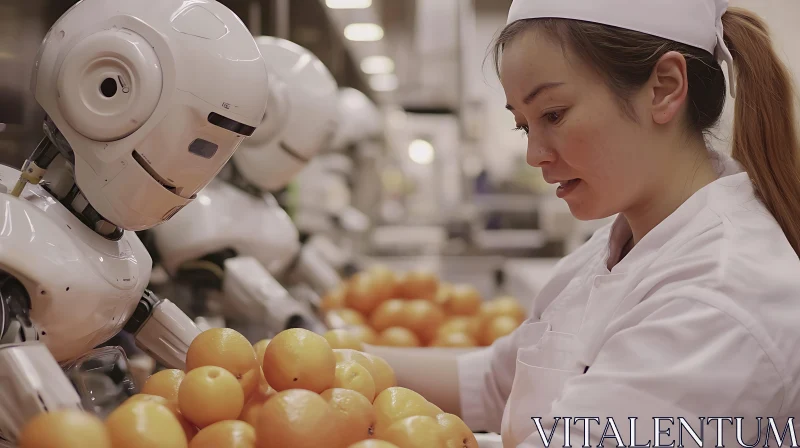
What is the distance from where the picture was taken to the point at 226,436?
2.24 ft

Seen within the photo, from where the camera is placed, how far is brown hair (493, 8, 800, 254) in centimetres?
83

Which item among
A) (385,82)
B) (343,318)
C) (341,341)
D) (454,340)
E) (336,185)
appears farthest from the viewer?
(385,82)

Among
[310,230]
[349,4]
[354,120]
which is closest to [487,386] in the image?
[310,230]

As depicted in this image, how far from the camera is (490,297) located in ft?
9.53

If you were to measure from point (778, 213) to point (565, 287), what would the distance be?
1.20 feet

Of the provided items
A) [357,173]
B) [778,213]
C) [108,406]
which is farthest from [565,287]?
[357,173]

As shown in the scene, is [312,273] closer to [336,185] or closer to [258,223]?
[258,223]

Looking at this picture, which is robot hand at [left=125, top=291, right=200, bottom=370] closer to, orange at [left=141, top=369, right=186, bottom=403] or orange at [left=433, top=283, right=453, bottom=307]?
orange at [left=141, top=369, right=186, bottom=403]

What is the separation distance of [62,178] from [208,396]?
29 centimetres

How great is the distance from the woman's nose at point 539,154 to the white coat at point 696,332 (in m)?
0.15

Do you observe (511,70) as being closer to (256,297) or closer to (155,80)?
(155,80)

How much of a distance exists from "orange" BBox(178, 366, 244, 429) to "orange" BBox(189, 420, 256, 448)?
0.05ft

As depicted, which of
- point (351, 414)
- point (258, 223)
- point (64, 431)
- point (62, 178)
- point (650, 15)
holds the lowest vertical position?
point (258, 223)

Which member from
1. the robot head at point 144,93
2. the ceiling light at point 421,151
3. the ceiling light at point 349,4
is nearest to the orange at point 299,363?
the robot head at point 144,93
